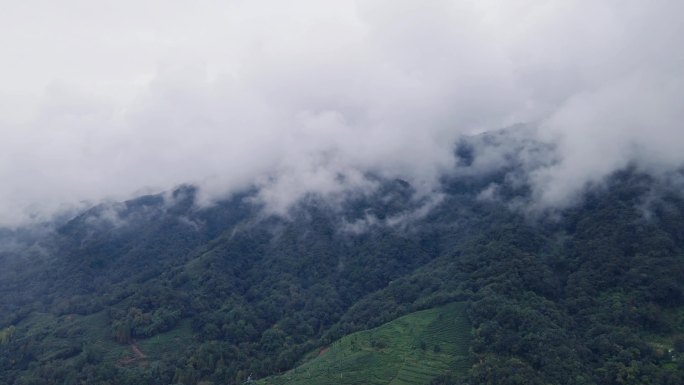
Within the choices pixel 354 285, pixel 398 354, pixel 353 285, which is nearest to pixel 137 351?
pixel 353 285

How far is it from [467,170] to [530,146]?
2346 centimetres

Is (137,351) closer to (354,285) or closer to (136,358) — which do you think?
(136,358)

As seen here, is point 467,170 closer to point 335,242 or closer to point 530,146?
point 530,146

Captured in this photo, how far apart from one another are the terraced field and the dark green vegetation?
5.40 ft

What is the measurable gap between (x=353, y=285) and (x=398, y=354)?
150 ft

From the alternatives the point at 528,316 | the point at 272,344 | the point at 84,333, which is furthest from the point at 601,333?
the point at 84,333

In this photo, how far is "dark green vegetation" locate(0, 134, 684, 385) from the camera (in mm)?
87875

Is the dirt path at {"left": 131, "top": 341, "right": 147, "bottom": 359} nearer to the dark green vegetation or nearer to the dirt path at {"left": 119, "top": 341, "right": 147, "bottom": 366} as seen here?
the dirt path at {"left": 119, "top": 341, "right": 147, "bottom": 366}

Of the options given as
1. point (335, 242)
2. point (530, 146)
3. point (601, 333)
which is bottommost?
point (601, 333)

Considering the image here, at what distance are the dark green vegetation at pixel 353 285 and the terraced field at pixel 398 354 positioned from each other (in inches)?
64.8

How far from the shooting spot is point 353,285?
13862cm

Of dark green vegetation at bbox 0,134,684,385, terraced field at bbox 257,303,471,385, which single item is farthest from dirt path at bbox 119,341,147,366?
terraced field at bbox 257,303,471,385

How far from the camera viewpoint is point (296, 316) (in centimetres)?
12625

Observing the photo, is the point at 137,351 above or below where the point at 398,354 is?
above
